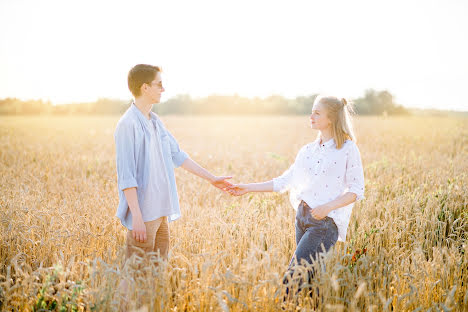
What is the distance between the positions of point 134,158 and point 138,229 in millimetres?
583

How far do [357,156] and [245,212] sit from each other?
2168 millimetres

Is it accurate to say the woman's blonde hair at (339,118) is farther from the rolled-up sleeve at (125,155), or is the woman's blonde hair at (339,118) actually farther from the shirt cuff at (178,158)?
the rolled-up sleeve at (125,155)

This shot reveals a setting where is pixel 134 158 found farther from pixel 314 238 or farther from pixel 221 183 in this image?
pixel 314 238

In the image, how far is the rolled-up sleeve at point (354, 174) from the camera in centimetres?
309

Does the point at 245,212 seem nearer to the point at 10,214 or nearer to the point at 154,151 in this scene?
the point at 154,151

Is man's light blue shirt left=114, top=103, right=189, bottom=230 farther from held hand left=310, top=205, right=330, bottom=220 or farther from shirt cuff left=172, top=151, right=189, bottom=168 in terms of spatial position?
held hand left=310, top=205, right=330, bottom=220

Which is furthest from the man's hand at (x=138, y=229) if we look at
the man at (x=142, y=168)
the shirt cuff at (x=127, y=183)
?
the shirt cuff at (x=127, y=183)

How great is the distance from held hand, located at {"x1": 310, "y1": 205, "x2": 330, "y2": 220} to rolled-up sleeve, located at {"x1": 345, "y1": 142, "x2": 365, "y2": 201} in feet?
1.00

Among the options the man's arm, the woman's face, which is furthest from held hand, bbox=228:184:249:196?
the woman's face

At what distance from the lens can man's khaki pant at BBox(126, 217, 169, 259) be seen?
295 cm

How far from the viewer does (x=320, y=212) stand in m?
3.01

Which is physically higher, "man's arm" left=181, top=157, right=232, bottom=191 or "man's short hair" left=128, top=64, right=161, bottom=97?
"man's short hair" left=128, top=64, right=161, bottom=97

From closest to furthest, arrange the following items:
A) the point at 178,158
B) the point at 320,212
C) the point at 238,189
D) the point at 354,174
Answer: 1. the point at 320,212
2. the point at 354,174
3. the point at 178,158
4. the point at 238,189

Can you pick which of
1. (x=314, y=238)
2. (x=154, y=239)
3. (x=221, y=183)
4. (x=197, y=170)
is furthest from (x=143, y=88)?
(x=314, y=238)
